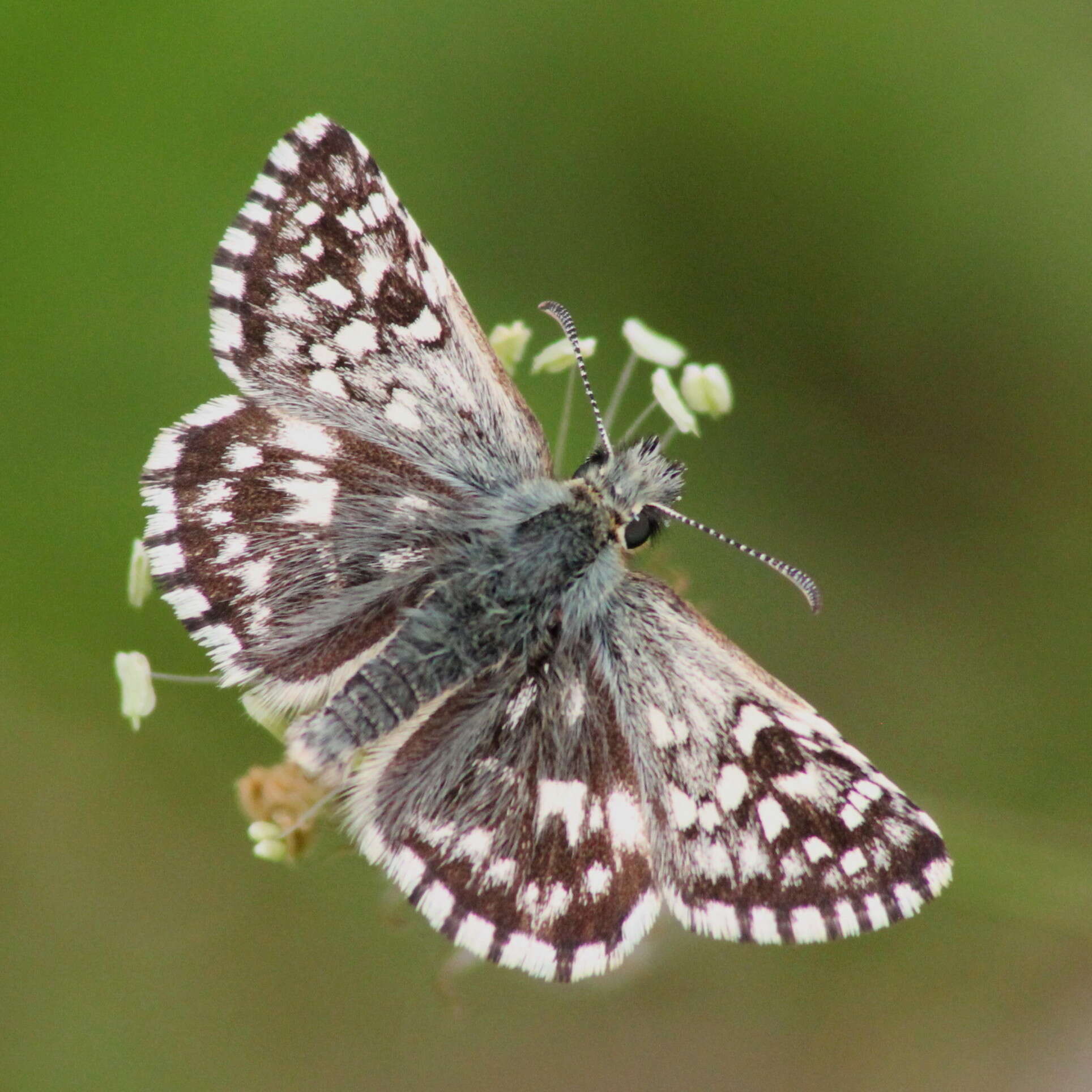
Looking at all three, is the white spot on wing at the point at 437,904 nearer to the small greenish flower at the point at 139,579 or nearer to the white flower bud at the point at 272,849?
the white flower bud at the point at 272,849

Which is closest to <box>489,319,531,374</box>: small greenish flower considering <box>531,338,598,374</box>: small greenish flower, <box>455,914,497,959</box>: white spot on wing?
<box>531,338,598,374</box>: small greenish flower

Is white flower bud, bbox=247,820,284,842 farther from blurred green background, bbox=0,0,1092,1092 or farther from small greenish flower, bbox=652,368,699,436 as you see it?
small greenish flower, bbox=652,368,699,436

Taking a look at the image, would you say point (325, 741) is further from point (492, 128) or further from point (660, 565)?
point (492, 128)

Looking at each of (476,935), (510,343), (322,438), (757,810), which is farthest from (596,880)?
(510,343)

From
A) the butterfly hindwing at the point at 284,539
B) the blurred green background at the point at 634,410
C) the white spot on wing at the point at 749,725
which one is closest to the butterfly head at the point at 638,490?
the butterfly hindwing at the point at 284,539

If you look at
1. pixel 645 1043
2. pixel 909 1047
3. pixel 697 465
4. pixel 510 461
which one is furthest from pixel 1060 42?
pixel 645 1043
